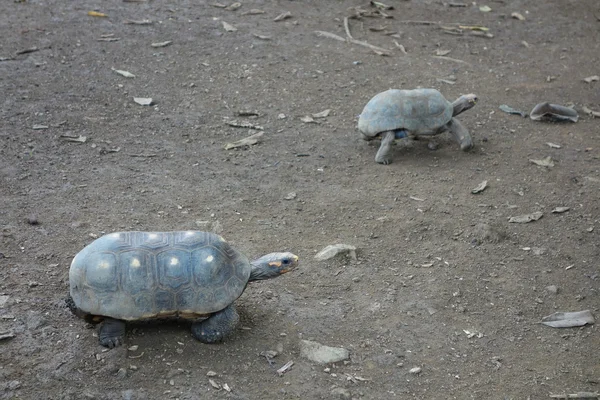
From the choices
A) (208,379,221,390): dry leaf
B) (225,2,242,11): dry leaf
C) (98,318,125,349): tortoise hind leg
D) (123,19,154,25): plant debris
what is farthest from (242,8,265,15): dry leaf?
(208,379,221,390): dry leaf

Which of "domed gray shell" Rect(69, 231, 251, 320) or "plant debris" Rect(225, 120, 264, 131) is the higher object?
"domed gray shell" Rect(69, 231, 251, 320)

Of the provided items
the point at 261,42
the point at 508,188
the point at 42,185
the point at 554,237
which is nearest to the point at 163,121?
the point at 42,185

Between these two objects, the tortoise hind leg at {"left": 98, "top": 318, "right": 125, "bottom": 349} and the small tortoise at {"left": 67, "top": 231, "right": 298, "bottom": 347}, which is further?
the tortoise hind leg at {"left": 98, "top": 318, "right": 125, "bottom": 349}

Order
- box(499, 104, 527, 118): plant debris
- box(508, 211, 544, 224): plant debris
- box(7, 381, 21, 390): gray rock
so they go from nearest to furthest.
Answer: box(7, 381, 21, 390): gray rock → box(508, 211, 544, 224): plant debris → box(499, 104, 527, 118): plant debris

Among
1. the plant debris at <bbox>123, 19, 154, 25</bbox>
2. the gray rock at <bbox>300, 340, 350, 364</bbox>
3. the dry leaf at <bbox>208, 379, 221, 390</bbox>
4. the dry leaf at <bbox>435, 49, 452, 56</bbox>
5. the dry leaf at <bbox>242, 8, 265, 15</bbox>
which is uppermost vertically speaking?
the dry leaf at <bbox>208, 379, 221, 390</bbox>

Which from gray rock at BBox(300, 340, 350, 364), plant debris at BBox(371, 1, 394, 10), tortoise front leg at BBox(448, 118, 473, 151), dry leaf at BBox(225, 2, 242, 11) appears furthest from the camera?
plant debris at BBox(371, 1, 394, 10)

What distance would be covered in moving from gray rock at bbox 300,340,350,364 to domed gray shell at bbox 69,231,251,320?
0.61 metres

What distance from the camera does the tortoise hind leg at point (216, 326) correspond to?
4.70 meters

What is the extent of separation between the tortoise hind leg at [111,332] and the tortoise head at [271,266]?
0.89m

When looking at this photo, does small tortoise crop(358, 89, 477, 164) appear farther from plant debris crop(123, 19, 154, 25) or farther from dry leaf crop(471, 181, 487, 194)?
plant debris crop(123, 19, 154, 25)

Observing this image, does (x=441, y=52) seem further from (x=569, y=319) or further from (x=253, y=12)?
(x=569, y=319)

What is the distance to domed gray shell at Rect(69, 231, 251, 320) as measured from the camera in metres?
4.46

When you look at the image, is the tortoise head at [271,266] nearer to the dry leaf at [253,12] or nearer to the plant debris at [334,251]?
the plant debris at [334,251]

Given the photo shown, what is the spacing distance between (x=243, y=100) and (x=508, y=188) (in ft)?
11.0
